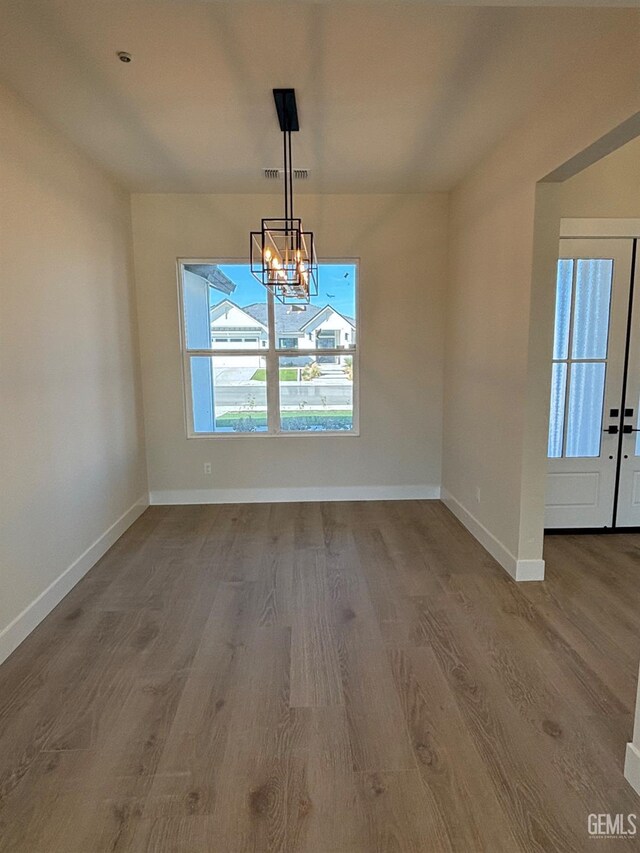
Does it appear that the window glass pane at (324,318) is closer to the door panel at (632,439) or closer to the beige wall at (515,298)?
the beige wall at (515,298)

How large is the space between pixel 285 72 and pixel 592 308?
284 centimetres

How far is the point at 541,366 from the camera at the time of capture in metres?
3.01

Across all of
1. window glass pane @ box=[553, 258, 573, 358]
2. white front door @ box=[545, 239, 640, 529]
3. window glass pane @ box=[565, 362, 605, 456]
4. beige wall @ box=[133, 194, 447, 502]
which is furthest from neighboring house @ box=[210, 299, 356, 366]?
window glass pane @ box=[565, 362, 605, 456]

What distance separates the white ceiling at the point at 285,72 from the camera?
1979mm

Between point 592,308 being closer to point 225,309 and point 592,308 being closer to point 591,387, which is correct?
point 591,387

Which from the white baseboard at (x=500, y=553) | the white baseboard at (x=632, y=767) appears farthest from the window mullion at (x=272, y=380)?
the white baseboard at (x=632, y=767)

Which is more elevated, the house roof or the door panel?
the house roof

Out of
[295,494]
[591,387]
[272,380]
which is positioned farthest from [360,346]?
[591,387]

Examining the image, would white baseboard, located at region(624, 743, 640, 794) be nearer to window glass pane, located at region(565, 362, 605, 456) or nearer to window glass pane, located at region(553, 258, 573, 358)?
window glass pane, located at region(565, 362, 605, 456)

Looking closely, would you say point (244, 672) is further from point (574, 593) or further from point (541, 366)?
point (541, 366)

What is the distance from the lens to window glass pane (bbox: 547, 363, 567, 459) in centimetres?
377

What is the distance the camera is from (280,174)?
390 centimetres

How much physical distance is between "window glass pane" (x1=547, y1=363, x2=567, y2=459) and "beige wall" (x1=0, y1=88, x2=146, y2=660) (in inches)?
141

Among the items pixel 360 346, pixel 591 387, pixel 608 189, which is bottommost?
pixel 591 387
